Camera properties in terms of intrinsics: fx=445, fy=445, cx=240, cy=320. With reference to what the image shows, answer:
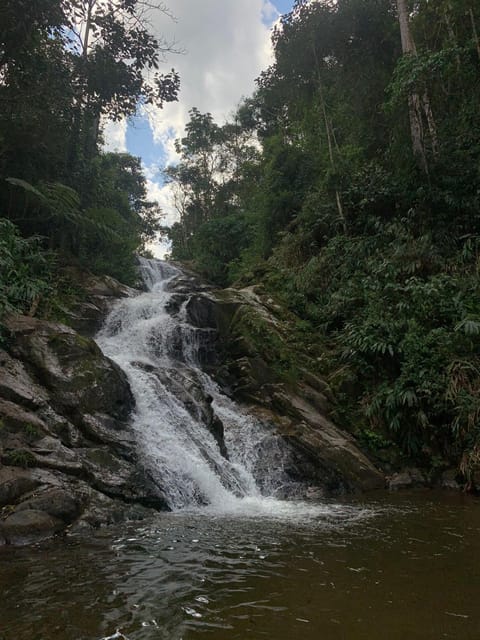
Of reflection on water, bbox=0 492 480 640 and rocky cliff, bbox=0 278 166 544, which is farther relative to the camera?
rocky cliff, bbox=0 278 166 544

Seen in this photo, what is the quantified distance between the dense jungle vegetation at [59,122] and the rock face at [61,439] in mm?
2079

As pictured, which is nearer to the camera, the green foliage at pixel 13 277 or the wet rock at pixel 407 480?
the green foliage at pixel 13 277

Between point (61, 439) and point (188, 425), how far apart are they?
272cm

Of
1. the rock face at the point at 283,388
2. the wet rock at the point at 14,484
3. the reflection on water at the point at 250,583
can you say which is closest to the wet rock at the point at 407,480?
the rock face at the point at 283,388

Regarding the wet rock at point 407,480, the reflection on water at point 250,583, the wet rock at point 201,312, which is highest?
the wet rock at point 201,312

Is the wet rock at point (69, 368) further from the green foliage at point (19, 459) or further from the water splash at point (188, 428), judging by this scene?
the green foliage at point (19, 459)

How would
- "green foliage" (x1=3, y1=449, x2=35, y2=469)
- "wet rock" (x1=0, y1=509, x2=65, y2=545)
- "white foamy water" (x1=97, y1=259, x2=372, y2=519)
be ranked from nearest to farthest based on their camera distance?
"wet rock" (x1=0, y1=509, x2=65, y2=545), "green foliage" (x1=3, y1=449, x2=35, y2=469), "white foamy water" (x1=97, y1=259, x2=372, y2=519)

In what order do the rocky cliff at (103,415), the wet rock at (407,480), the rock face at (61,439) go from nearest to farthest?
1. the rock face at (61,439)
2. the rocky cliff at (103,415)
3. the wet rock at (407,480)

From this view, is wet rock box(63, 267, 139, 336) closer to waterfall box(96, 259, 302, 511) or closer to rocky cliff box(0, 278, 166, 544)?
waterfall box(96, 259, 302, 511)

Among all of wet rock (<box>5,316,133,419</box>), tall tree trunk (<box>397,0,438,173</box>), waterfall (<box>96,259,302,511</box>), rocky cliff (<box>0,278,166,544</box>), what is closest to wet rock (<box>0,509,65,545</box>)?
rocky cliff (<box>0,278,166,544</box>)

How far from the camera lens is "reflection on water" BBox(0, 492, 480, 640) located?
3.05 metres

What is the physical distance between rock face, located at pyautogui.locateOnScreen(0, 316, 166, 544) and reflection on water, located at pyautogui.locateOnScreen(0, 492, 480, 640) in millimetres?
589

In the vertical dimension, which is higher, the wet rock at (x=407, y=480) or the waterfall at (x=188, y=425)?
the waterfall at (x=188, y=425)

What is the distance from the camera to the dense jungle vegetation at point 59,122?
11734 millimetres
